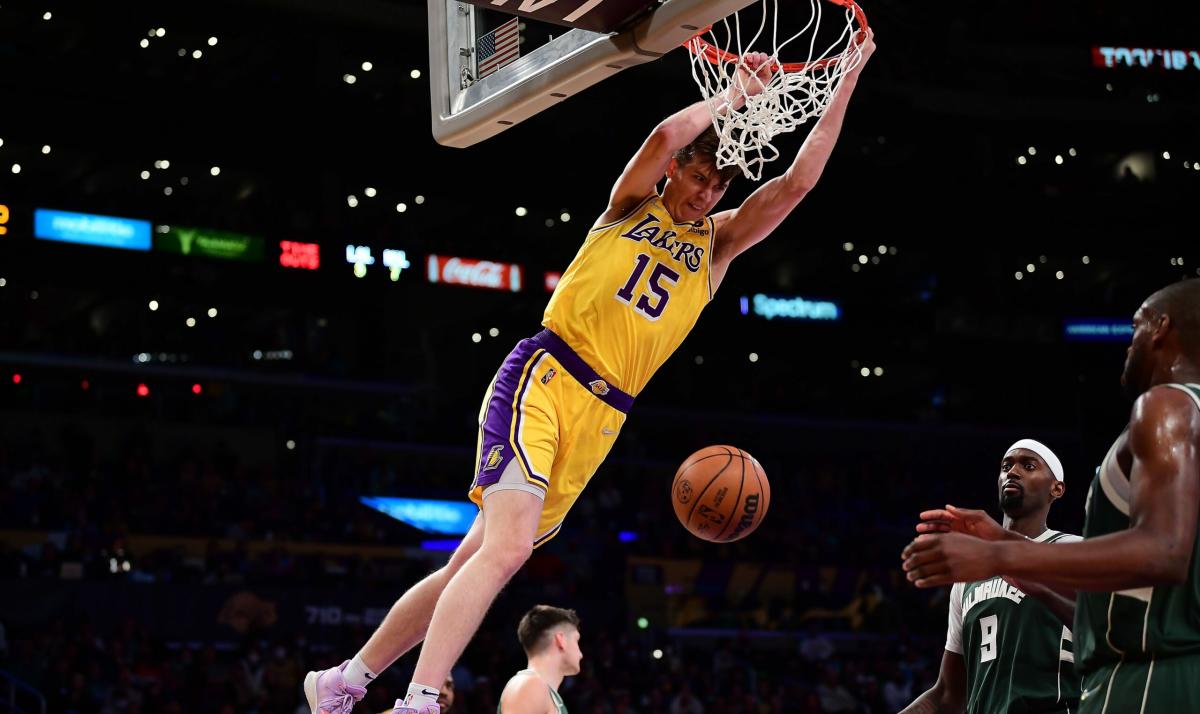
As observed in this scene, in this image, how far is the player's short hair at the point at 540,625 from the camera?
27.1ft

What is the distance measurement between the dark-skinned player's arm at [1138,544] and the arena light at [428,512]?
22.3 meters

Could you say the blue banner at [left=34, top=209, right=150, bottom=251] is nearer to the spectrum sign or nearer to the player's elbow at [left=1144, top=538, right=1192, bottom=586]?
the spectrum sign

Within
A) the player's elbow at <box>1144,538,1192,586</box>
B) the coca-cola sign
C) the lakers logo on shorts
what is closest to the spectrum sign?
the coca-cola sign

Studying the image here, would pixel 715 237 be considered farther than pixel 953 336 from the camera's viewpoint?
No

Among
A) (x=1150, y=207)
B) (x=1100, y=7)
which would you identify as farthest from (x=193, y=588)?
(x=1100, y=7)

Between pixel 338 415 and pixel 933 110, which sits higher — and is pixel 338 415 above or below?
below

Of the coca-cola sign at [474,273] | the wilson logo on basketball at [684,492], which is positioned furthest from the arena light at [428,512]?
the wilson logo on basketball at [684,492]

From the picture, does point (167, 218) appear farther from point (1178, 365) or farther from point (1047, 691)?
point (1178, 365)

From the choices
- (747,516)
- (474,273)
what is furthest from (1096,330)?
(747,516)

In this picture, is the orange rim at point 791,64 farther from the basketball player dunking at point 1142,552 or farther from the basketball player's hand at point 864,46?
the basketball player dunking at point 1142,552

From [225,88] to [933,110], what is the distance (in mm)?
16008

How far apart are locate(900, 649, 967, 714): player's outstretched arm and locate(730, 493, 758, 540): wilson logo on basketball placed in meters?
1.15

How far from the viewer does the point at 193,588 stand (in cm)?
1803

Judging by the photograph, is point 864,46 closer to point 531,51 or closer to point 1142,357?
point 531,51
